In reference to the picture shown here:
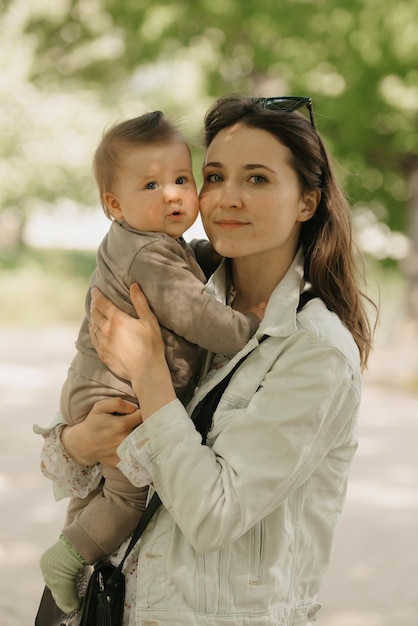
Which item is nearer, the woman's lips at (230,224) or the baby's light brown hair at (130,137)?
the woman's lips at (230,224)

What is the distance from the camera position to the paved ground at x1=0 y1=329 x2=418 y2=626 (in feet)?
12.6

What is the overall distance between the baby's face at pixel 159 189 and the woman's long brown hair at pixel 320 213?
13cm

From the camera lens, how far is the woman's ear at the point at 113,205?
2117mm

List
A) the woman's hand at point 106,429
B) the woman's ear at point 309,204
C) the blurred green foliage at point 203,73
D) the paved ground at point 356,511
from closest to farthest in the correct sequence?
the woman's hand at point 106,429 → the woman's ear at point 309,204 → the paved ground at point 356,511 → the blurred green foliage at point 203,73

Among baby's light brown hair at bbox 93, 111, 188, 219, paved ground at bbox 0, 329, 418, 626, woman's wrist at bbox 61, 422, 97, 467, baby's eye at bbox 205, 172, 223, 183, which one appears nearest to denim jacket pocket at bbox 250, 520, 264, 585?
woman's wrist at bbox 61, 422, 97, 467

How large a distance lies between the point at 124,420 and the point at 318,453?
45cm

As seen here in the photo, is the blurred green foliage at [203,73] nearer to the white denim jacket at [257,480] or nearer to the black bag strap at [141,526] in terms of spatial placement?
the white denim jacket at [257,480]

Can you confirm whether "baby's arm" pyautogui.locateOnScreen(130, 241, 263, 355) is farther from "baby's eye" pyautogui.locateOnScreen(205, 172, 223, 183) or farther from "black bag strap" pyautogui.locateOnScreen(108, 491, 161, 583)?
"black bag strap" pyautogui.locateOnScreen(108, 491, 161, 583)

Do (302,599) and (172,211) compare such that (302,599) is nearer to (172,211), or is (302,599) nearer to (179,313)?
(179,313)

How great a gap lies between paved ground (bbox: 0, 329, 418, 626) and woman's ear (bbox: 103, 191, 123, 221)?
7.27 ft

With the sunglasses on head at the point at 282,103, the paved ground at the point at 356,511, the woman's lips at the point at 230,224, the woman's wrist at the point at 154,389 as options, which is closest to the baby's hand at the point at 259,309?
the woman's lips at the point at 230,224

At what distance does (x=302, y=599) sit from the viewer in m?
1.85

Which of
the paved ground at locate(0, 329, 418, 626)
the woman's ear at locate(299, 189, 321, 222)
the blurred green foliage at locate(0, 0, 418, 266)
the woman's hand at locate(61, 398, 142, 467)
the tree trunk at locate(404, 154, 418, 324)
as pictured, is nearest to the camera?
the woman's hand at locate(61, 398, 142, 467)

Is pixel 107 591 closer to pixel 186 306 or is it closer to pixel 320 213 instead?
pixel 186 306
